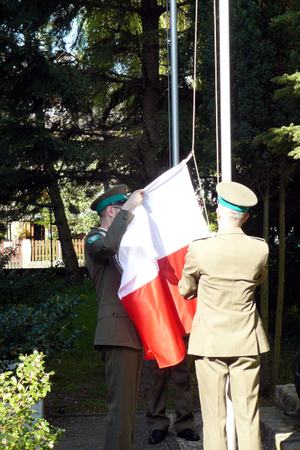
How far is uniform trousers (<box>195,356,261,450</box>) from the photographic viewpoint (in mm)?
3141

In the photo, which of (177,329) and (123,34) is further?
(123,34)

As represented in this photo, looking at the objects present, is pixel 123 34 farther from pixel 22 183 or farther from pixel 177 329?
pixel 177 329

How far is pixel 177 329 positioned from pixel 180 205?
3.20 ft

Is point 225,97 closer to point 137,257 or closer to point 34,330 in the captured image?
point 137,257

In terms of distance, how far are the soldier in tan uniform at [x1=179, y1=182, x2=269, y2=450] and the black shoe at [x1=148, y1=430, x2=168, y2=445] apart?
4.91ft

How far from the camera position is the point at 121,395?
3420 millimetres

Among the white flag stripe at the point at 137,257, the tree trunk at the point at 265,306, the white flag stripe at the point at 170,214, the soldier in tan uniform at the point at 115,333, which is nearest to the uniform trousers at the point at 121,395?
the soldier in tan uniform at the point at 115,333

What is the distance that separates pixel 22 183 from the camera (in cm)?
1006

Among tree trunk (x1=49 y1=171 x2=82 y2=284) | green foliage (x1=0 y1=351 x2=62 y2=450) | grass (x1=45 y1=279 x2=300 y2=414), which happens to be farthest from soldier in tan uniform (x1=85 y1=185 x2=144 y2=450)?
tree trunk (x1=49 y1=171 x2=82 y2=284)

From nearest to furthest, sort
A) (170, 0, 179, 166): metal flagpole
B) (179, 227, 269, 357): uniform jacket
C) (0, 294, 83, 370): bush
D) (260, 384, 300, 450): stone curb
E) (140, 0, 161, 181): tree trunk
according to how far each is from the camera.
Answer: (179, 227, 269, 357): uniform jacket < (260, 384, 300, 450): stone curb < (0, 294, 83, 370): bush < (170, 0, 179, 166): metal flagpole < (140, 0, 161, 181): tree trunk

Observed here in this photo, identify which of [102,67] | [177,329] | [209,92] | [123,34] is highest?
[123,34]

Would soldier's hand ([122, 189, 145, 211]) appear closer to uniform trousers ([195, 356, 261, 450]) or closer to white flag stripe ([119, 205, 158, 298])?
white flag stripe ([119, 205, 158, 298])

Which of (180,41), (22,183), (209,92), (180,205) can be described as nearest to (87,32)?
(180,41)

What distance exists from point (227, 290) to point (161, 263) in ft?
2.90
